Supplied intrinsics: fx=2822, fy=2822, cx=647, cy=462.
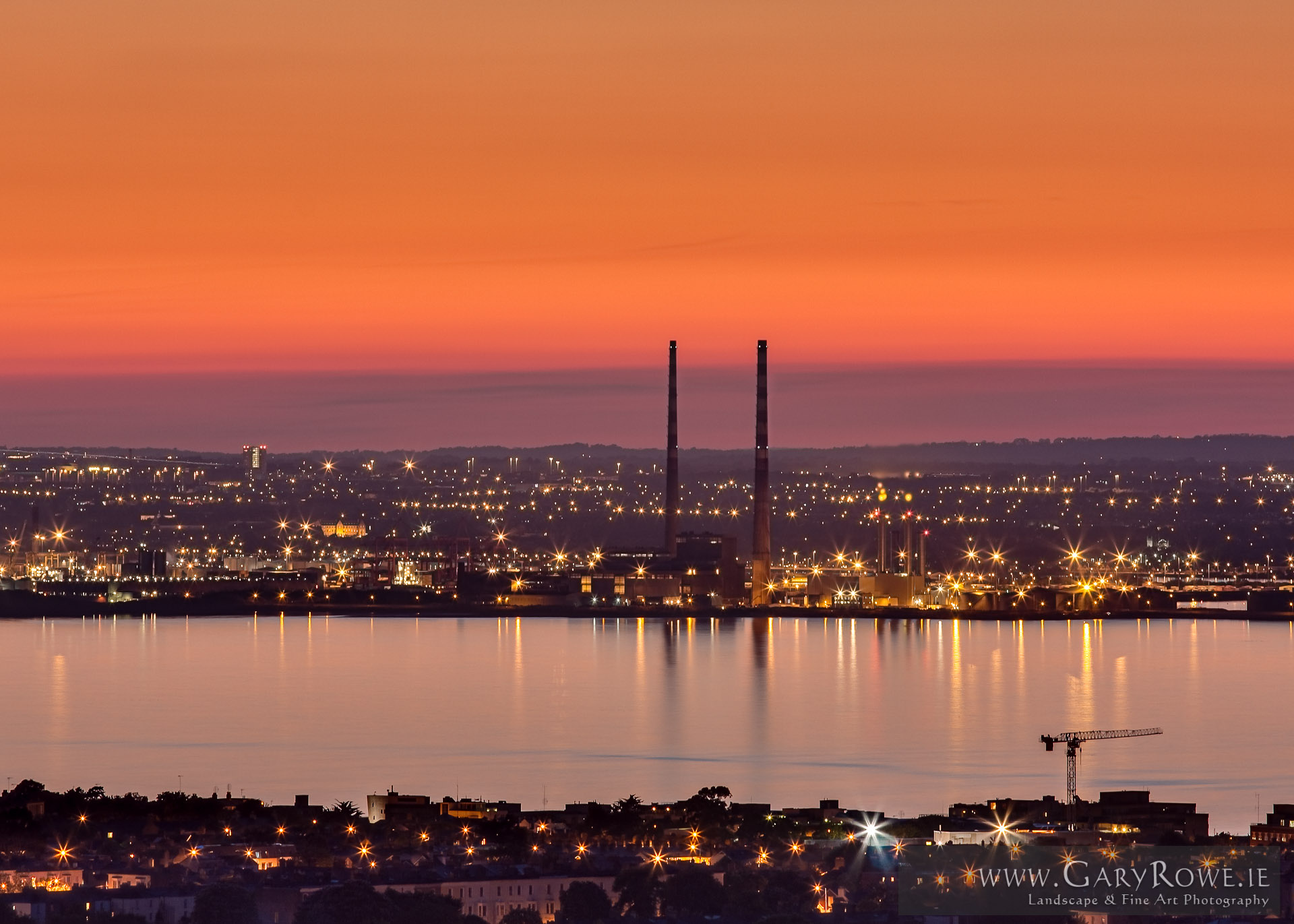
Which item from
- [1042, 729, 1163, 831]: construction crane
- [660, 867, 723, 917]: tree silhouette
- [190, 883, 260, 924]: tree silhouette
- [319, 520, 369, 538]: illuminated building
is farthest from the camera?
[319, 520, 369, 538]: illuminated building

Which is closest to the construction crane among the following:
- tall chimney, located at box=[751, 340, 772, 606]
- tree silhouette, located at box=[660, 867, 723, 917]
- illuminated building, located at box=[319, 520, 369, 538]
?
tree silhouette, located at box=[660, 867, 723, 917]

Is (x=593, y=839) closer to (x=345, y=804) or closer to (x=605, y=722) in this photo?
(x=345, y=804)

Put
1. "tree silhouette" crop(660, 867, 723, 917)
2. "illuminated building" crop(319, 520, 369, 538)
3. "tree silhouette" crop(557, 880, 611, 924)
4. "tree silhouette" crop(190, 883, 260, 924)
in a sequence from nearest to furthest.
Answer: "tree silhouette" crop(190, 883, 260, 924) < "tree silhouette" crop(557, 880, 611, 924) < "tree silhouette" crop(660, 867, 723, 917) < "illuminated building" crop(319, 520, 369, 538)

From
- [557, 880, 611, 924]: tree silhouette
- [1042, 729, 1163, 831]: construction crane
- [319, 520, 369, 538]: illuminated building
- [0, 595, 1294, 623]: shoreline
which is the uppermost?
[319, 520, 369, 538]: illuminated building

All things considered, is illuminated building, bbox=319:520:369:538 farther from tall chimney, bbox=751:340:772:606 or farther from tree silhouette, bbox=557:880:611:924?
tree silhouette, bbox=557:880:611:924

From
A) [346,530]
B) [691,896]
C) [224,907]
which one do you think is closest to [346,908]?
[224,907]

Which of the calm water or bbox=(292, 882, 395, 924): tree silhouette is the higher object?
the calm water

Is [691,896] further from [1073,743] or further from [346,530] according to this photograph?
[346,530]

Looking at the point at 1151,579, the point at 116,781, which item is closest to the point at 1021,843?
the point at 116,781
